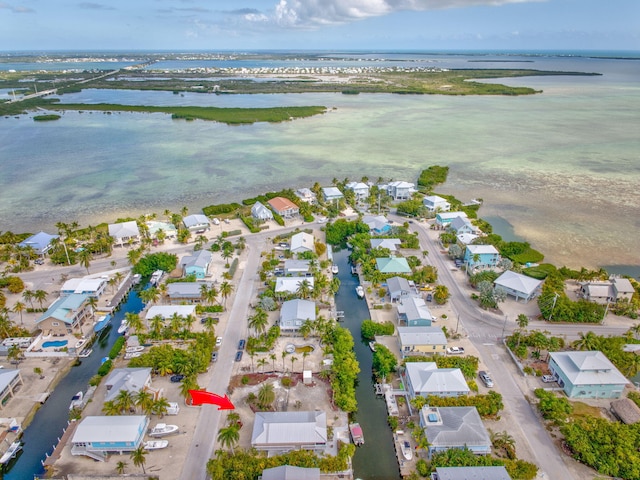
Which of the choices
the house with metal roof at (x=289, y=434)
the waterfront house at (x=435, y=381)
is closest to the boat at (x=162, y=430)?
the house with metal roof at (x=289, y=434)

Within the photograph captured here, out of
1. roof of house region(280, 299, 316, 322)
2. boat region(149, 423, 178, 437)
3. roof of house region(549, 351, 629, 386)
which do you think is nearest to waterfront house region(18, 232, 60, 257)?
roof of house region(280, 299, 316, 322)

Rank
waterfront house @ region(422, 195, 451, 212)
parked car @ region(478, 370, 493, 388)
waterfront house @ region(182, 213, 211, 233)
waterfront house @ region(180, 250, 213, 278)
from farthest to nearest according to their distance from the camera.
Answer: waterfront house @ region(422, 195, 451, 212) → waterfront house @ region(182, 213, 211, 233) → waterfront house @ region(180, 250, 213, 278) → parked car @ region(478, 370, 493, 388)

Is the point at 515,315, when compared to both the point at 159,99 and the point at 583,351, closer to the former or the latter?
the point at 583,351

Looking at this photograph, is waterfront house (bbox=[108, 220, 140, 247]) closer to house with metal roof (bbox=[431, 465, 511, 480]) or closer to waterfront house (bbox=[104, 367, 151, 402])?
waterfront house (bbox=[104, 367, 151, 402])

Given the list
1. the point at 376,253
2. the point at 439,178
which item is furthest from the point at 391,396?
the point at 439,178

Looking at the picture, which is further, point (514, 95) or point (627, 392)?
point (514, 95)
